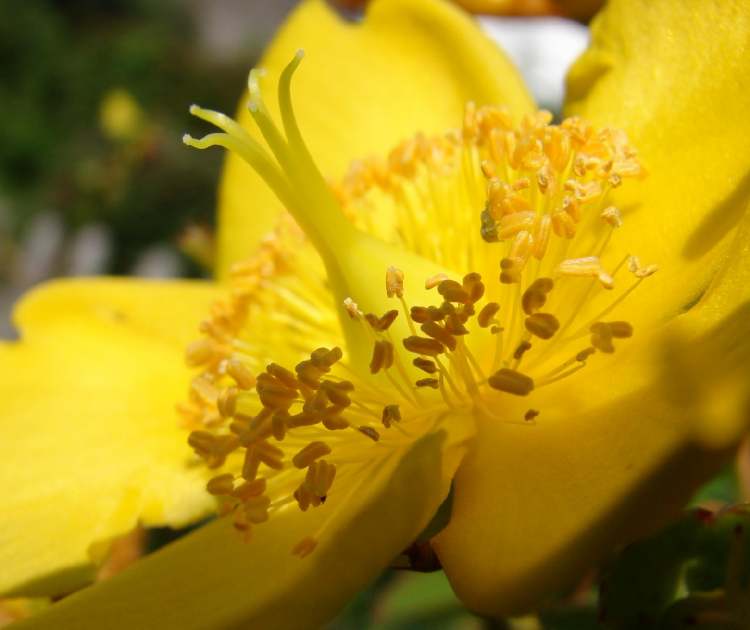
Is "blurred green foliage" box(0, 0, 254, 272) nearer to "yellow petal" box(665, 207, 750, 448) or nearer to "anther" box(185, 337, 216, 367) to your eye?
"anther" box(185, 337, 216, 367)

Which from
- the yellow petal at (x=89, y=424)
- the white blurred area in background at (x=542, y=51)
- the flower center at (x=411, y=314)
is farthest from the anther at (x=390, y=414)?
the white blurred area in background at (x=542, y=51)

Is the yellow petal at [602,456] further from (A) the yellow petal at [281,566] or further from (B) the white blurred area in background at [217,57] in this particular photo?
(B) the white blurred area in background at [217,57]

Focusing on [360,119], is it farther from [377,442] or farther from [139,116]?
[139,116]

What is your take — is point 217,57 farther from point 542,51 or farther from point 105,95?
point 542,51

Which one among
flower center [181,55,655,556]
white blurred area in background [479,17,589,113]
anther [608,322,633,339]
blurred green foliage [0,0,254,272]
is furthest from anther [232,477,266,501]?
blurred green foliage [0,0,254,272]

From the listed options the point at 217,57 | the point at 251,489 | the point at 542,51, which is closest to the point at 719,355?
the point at 251,489

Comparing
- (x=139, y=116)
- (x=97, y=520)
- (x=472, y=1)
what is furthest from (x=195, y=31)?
(x=97, y=520)
